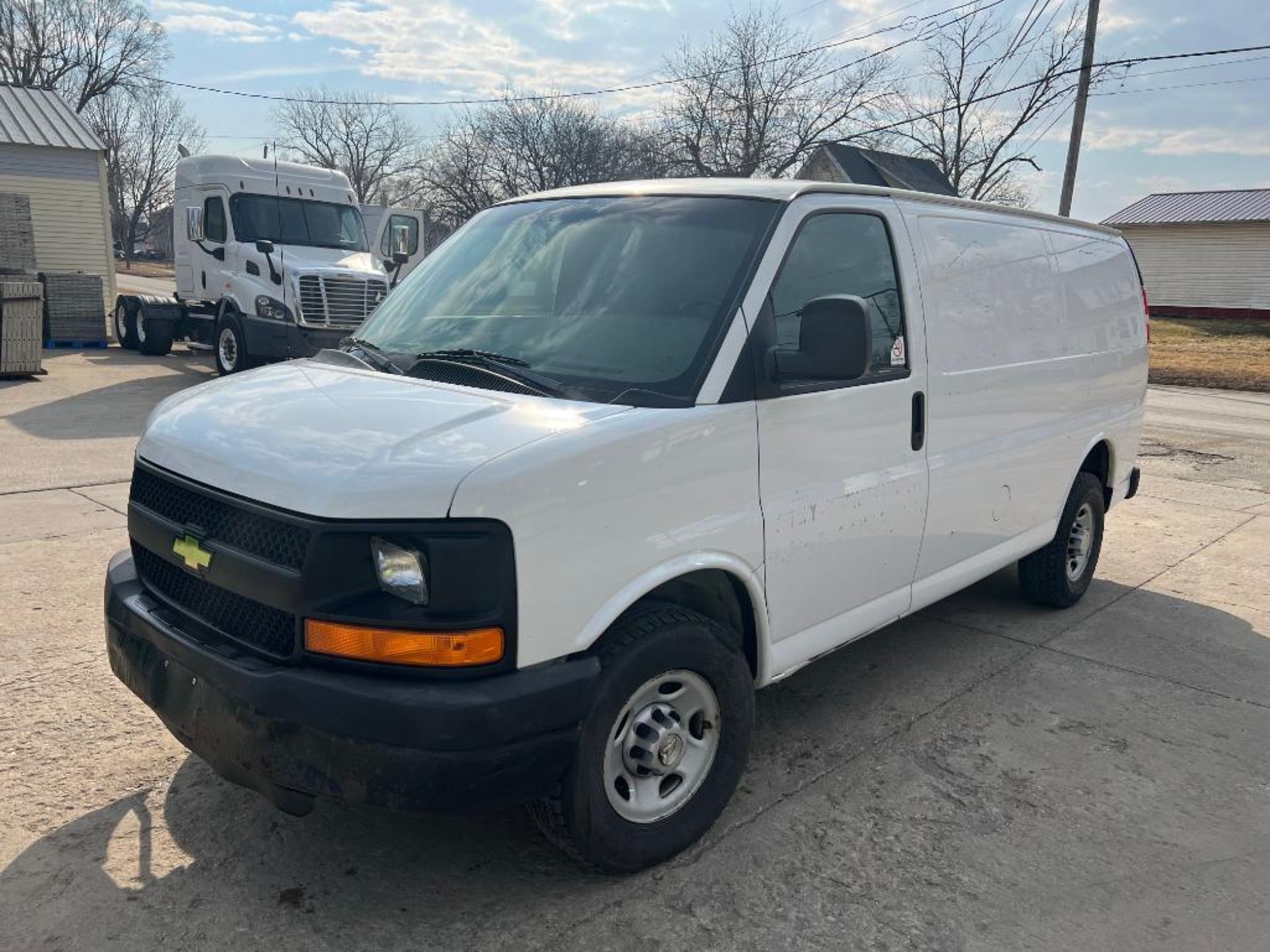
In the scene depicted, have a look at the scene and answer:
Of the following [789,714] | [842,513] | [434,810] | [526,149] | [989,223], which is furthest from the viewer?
[526,149]

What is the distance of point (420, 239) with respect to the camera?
13766 millimetres

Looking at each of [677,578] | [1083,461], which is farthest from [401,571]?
[1083,461]

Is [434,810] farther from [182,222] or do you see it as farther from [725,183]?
[182,222]

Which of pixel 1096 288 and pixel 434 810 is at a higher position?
pixel 1096 288

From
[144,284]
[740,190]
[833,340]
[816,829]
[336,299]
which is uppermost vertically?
[144,284]

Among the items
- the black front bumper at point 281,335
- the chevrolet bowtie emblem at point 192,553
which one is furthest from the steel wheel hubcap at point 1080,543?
the black front bumper at point 281,335

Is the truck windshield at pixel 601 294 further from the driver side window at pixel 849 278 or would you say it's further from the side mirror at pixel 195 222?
the side mirror at pixel 195 222

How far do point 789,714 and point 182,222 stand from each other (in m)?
15.3

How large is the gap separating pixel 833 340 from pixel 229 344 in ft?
43.8

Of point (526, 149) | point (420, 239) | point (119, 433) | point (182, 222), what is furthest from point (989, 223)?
point (526, 149)

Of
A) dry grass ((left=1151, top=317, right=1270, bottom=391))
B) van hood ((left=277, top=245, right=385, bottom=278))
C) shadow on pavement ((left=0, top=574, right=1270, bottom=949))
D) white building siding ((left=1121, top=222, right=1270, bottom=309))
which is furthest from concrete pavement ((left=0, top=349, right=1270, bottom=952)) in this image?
white building siding ((left=1121, top=222, right=1270, bottom=309))

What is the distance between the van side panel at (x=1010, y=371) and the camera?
4.09 m

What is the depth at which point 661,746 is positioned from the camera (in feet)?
9.64

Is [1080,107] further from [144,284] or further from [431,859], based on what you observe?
[144,284]
